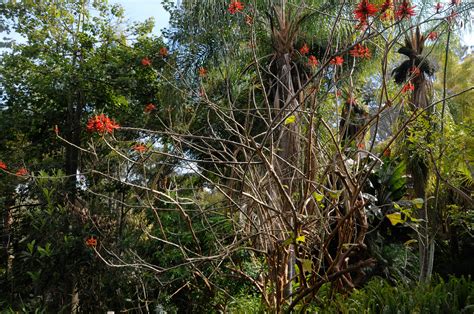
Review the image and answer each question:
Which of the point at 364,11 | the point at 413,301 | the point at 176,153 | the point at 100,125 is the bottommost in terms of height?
the point at 413,301

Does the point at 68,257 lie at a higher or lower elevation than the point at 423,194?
lower

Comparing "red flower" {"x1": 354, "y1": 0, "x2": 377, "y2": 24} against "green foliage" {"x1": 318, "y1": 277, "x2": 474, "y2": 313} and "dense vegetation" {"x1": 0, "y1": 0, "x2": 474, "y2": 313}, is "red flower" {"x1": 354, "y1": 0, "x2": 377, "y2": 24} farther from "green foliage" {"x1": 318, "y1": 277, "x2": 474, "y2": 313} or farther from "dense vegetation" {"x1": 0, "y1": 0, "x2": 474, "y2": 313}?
"green foliage" {"x1": 318, "y1": 277, "x2": 474, "y2": 313}

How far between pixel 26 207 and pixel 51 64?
2.40 m

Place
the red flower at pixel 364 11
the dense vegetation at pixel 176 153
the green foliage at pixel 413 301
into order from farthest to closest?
the dense vegetation at pixel 176 153, the green foliage at pixel 413 301, the red flower at pixel 364 11

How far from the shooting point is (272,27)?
7.41 metres

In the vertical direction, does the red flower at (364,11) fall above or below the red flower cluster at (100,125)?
above

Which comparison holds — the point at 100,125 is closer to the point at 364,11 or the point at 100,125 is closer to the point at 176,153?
the point at 176,153

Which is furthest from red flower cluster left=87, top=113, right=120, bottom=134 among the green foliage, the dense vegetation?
the green foliage

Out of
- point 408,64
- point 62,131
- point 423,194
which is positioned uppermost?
point 408,64

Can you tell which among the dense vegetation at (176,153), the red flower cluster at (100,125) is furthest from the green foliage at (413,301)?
the red flower cluster at (100,125)

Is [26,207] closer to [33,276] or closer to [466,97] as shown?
[33,276]

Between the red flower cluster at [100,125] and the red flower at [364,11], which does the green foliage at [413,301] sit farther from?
the red flower cluster at [100,125]

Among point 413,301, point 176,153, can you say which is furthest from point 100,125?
point 413,301

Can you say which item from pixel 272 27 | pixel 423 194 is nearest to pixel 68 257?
pixel 272 27
